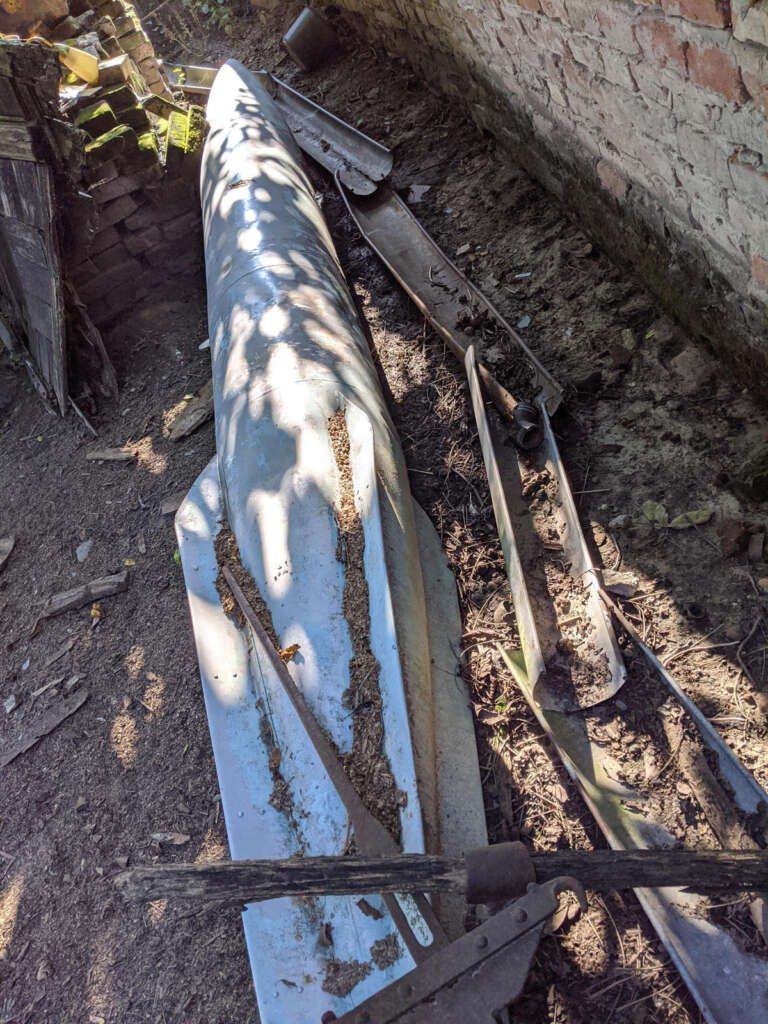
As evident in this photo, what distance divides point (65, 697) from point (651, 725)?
2533mm

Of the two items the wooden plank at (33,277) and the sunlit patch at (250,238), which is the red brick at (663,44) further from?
the wooden plank at (33,277)

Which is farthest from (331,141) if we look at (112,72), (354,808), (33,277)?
(354,808)

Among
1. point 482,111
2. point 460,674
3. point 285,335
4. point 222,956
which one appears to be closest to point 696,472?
point 460,674

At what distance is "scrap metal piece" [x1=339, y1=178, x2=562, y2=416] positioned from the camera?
136 inches

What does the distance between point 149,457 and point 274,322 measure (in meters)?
1.36

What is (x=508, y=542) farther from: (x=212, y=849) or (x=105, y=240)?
(x=105, y=240)

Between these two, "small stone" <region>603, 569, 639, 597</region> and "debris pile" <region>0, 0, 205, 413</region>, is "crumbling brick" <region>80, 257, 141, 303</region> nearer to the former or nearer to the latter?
"debris pile" <region>0, 0, 205, 413</region>

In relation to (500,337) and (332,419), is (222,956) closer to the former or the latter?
(332,419)

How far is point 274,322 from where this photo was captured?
3490mm

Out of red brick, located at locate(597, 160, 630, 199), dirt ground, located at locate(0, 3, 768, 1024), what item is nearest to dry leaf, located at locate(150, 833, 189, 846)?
dirt ground, located at locate(0, 3, 768, 1024)

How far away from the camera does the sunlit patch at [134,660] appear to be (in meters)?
3.28

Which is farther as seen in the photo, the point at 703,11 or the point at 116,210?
the point at 116,210

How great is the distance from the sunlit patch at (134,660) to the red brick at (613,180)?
317 centimetres

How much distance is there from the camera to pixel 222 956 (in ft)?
7.66
